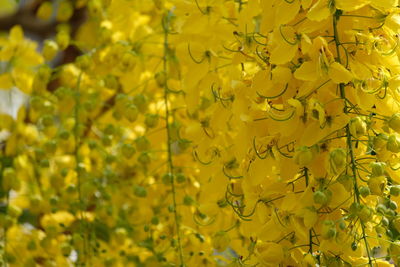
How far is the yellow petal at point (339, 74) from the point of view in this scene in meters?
0.73

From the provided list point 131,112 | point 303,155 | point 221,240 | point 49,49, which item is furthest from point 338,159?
point 49,49

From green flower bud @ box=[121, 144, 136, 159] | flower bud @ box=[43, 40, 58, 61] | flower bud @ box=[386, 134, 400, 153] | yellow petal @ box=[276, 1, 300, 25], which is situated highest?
yellow petal @ box=[276, 1, 300, 25]

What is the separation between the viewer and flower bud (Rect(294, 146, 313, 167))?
0.72 metres

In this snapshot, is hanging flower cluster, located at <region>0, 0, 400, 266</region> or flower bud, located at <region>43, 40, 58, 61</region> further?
flower bud, located at <region>43, 40, 58, 61</region>

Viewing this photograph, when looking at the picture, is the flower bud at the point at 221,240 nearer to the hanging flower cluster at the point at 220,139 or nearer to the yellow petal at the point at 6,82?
the hanging flower cluster at the point at 220,139

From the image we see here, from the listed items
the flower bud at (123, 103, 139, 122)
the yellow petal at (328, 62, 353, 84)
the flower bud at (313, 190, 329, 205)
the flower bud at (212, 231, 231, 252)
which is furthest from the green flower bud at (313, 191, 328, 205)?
the flower bud at (123, 103, 139, 122)

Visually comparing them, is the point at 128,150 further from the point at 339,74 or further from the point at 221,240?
the point at 339,74

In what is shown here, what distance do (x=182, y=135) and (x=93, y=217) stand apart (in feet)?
0.69

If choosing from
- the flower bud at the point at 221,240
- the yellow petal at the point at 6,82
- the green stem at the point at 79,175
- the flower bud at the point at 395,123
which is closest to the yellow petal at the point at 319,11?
the flower bud at the point at 395,123

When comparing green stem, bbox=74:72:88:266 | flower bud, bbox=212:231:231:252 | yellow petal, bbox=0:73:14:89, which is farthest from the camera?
yellow petal, bbox=0:73:14:89

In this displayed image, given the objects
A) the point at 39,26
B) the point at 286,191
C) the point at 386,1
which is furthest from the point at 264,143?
the point at 39,26

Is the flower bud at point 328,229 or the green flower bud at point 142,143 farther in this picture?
the green flower bud at point 142,143

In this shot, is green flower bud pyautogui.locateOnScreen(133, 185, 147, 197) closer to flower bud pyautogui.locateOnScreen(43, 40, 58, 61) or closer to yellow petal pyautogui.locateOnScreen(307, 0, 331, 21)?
flower bud pyautogui.locateOnScreen(43, 40, 58, 61)

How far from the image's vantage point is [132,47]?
3.53 feet
